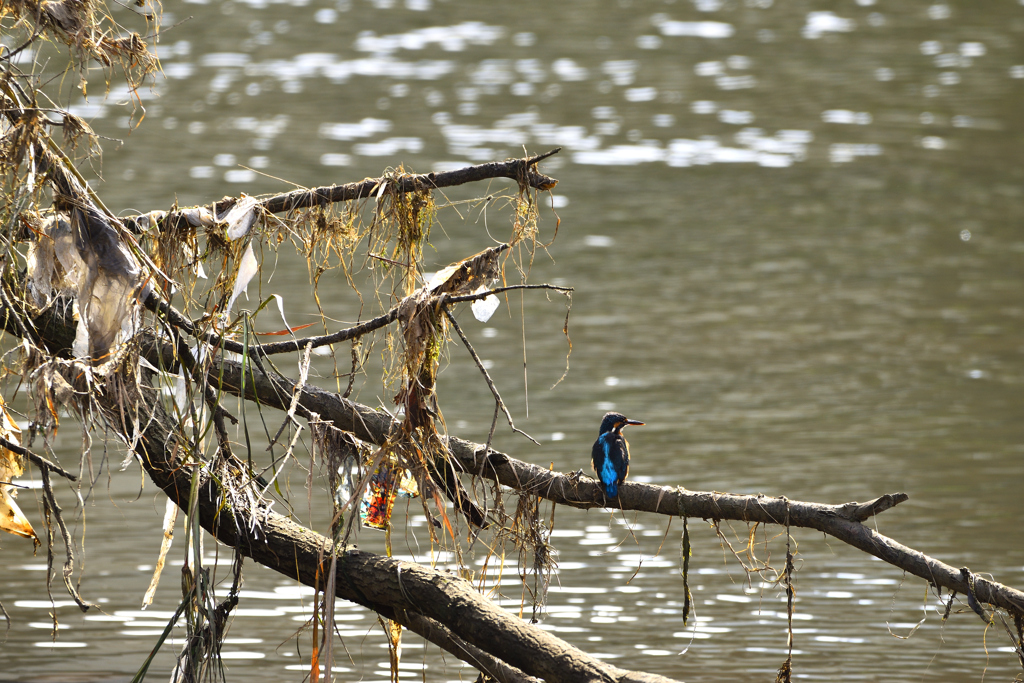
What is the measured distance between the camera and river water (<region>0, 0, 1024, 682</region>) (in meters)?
6.70

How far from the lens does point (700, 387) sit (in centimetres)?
1087

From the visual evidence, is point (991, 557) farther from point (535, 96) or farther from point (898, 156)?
point (535, 96)

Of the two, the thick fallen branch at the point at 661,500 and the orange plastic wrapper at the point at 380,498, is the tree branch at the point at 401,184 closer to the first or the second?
the thick fallen branch at the point at 661,500

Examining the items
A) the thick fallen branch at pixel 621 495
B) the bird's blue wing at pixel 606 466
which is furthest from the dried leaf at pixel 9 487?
the bird's blue wing at pixel 606 466

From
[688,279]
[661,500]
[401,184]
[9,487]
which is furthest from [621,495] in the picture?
[688,279]

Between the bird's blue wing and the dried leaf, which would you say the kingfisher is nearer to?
the bird's blue wing

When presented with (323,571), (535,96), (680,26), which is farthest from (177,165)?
(323,571)

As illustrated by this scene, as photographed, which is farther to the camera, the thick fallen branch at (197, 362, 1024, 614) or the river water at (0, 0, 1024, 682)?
the river water at (0, 0, 1024, 682)

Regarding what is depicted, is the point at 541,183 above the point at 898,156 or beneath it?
above

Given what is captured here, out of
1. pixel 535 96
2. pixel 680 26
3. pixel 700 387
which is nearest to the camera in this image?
pixel 700 387

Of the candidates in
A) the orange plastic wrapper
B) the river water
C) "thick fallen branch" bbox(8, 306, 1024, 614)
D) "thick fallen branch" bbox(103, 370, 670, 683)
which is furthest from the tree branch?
the orange plastic wrapper

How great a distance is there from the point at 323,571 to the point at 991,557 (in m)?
4.40

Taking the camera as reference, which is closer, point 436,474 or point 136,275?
point 136,275

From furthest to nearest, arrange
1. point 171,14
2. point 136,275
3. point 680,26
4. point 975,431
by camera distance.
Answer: point 680,26
point 171,14
point 975,431
point 136,275
